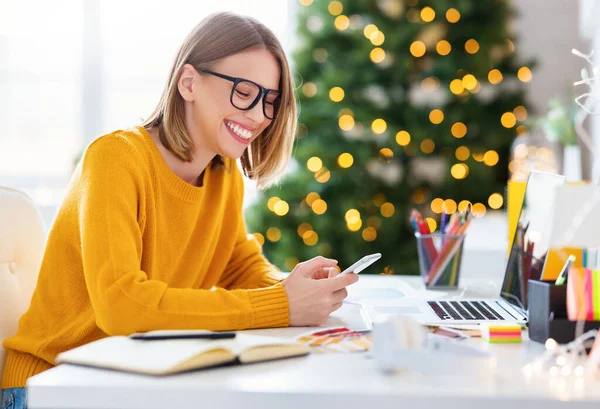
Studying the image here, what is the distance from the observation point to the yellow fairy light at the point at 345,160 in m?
3.19

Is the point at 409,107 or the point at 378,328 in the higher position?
the point at 409,107

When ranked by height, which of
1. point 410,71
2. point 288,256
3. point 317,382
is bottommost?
point 288,256

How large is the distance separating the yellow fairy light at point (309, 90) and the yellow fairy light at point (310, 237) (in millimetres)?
657

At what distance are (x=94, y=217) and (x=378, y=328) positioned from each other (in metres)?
0.52

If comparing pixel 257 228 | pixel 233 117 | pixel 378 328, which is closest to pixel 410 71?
pixel 257 228

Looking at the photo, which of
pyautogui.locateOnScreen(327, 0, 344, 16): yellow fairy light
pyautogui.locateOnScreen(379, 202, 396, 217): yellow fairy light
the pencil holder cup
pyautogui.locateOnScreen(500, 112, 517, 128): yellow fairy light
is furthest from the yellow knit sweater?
pyautogui.locateOnScreen(500, 112, 517, 128): yellow fairy light

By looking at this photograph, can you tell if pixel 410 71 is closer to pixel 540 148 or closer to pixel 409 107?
pixel 409 107

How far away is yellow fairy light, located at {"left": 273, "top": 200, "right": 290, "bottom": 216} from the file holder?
227 centimetres

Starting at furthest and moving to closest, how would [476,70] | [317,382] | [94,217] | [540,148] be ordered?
[476,70], [540,148], [94,217], [317,382]

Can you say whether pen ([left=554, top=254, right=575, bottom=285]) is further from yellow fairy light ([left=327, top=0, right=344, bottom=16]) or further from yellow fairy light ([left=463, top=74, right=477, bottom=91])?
yellow fairy light ([left=327, top=0, right=344, bottom=16])

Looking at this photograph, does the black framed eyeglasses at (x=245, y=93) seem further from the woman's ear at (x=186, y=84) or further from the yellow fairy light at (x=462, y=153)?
the yellow fairy light at (x=462, y=153)

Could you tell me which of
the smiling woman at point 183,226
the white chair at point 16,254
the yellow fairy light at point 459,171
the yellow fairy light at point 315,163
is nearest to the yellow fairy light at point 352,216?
the yellow fairy light at point 315,163

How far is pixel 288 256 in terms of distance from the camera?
325cm

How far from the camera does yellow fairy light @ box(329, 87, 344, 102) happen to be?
126 inches
